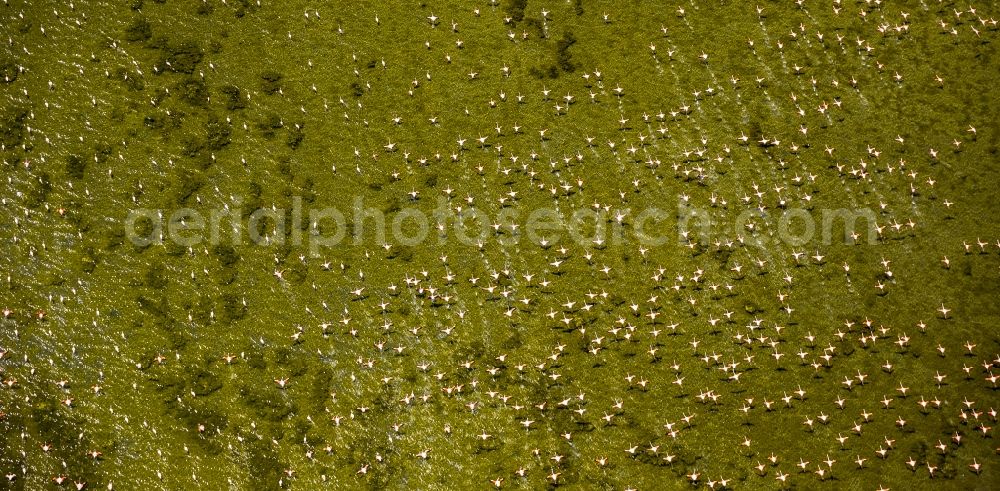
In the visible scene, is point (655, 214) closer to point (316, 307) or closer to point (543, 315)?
point (543, 315)

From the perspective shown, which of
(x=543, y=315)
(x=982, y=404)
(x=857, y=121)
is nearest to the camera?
(x=982, y=404)

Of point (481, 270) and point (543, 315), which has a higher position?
point (481, 270)

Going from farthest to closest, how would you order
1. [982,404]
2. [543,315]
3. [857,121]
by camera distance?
[857,121] → [543,315] → [982,404]

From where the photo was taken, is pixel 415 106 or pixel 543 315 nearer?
pixel 543 315

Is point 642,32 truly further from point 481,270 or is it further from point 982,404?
point 982,404

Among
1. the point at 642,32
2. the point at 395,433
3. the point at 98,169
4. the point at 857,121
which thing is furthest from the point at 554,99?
the point at 98,169

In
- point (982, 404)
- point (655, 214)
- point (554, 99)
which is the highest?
point (554, 99)
